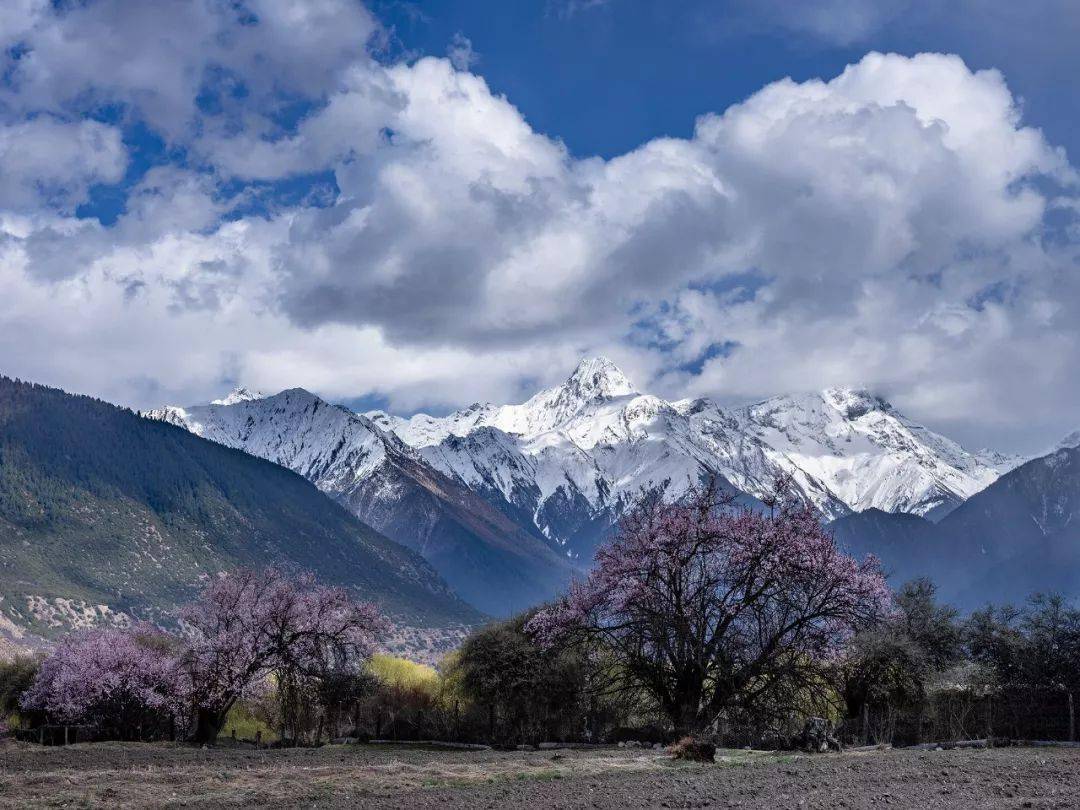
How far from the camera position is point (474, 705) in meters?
70.1

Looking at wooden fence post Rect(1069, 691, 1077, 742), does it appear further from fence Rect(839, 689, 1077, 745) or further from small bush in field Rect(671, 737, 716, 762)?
small bush in field Rect(671, 737, 716, 762)

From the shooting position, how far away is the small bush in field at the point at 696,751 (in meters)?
35.6

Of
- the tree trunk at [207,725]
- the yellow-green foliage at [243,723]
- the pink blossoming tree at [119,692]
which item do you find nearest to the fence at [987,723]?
the tree trunk at [207,725]

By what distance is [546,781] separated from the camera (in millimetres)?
29172

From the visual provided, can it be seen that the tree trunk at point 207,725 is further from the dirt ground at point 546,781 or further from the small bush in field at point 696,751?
the small bush in field at point 696,751

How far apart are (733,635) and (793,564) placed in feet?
12.3

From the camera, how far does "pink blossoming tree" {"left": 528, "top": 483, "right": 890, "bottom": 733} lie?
41.3 m

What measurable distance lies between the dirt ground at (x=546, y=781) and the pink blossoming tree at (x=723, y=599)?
5233 millimetres

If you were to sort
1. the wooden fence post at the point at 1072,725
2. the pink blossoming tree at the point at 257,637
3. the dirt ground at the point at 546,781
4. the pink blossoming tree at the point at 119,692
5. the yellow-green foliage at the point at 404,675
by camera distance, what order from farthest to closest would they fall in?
the yellow-green foliage at the point at 404,675 → the pink blossoming tree at the point at 119,692 → the pink blossoming tree at the point at 257,637 → the wooden fence post at the point at 1072,725 → the dirt ground at the point at 546,781

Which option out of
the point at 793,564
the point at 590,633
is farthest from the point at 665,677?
the point at 793,564

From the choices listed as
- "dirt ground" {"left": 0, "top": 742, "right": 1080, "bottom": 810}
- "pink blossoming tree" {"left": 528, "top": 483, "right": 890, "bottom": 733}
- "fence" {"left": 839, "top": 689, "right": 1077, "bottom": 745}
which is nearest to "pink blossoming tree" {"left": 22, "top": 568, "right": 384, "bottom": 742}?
"dirt ground" {"left": 0, "top": 742, "right": 1080, "bottom": 810}

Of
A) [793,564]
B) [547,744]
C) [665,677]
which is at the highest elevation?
[793,564]

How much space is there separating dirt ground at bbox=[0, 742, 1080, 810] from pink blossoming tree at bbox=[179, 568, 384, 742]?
17161mm

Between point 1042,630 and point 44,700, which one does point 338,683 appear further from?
point 1042,630
